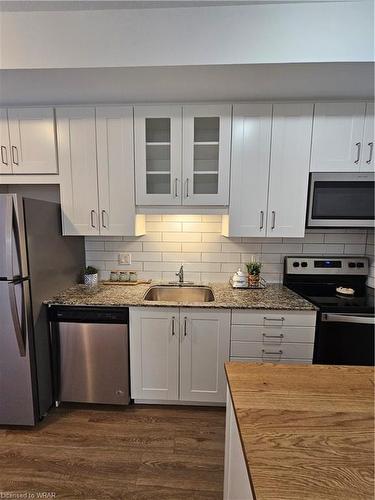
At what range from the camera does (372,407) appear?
2.68 ft

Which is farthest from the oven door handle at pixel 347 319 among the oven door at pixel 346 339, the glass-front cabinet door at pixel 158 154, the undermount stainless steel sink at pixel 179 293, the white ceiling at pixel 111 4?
the white ceiling at pixel 111 4

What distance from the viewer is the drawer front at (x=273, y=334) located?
6.06ft

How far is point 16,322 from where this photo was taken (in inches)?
64.9

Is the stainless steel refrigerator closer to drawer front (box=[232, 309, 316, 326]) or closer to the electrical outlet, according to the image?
the electrical outlet

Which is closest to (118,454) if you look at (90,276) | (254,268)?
(90,276)

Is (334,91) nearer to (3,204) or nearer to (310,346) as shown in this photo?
(310,346)

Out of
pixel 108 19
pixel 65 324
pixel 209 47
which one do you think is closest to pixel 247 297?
pixel 65 324

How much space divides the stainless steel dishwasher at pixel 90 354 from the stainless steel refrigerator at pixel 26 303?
83 mm

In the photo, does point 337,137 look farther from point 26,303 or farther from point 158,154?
point 26,303

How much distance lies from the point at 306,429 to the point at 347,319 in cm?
125

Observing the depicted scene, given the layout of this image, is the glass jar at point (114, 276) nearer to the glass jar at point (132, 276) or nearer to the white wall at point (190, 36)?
the glass jar at point (132, 276)

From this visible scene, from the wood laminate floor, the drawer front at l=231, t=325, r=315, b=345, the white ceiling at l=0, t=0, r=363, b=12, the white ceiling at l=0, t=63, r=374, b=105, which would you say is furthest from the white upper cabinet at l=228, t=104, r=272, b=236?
the wood laminate floor

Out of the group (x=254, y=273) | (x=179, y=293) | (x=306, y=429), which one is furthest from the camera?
(x=179, y=293)

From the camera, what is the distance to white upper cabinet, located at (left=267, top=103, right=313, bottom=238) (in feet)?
6.21
